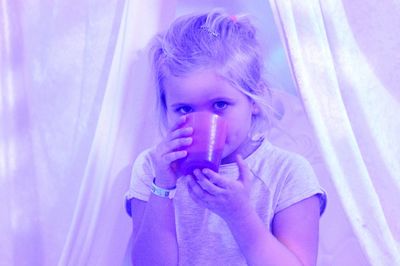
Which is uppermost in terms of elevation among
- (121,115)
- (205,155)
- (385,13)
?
(385,13)

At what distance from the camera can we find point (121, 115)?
3.97 ft

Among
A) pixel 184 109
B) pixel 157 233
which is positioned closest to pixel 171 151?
pixel 184 109

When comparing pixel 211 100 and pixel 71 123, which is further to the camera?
pixel 71 123

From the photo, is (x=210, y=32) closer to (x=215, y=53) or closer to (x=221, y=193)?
(x=215, y=53)

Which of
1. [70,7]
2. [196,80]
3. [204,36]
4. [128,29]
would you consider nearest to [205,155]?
[196,80]

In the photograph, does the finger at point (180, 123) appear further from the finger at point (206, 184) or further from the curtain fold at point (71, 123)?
the curtain fold at point (71, 123)

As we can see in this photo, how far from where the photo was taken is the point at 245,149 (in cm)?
121

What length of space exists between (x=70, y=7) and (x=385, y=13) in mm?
707

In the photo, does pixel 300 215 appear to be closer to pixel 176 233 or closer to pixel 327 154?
pixel 327 154

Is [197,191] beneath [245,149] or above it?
beneath

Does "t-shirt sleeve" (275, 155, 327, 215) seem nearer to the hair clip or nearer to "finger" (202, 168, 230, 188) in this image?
"finger" (202, 168, 230, 188)

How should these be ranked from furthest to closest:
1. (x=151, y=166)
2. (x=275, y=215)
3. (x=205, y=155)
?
(x=151, y=166) < (x=275, y=215) < (x=205, y=155)

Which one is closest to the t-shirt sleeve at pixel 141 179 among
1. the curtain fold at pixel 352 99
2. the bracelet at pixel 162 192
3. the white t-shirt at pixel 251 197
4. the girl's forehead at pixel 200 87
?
the white t-shirt at pixel 251 197

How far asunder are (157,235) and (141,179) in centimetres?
16
